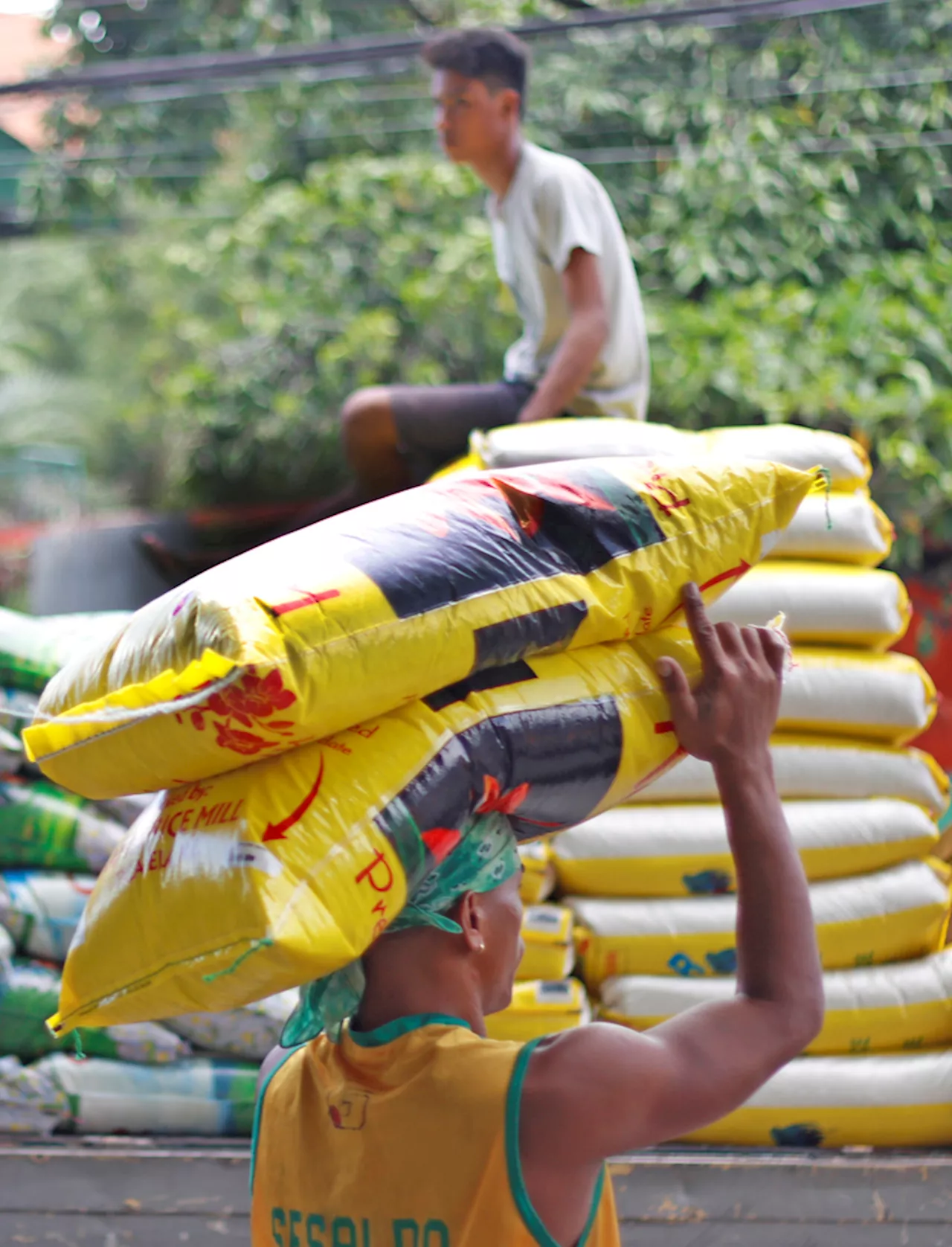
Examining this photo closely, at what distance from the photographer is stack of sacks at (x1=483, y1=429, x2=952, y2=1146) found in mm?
2125

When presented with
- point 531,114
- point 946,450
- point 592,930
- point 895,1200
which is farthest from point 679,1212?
point 531,114

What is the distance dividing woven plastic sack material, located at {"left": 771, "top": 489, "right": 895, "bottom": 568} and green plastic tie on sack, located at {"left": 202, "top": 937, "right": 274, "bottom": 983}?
64.3 inches

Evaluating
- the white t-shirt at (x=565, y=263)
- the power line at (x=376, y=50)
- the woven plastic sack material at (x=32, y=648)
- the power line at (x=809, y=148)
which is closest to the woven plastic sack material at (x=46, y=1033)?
the woven plastic sack material at (x=32, y=648)

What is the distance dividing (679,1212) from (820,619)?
3.46 feet

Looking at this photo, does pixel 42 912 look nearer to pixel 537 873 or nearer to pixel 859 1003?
pixel 537 873

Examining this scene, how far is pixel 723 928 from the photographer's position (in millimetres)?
2230

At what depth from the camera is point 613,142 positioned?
22.8 feet

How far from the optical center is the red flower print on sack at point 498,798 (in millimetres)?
1187

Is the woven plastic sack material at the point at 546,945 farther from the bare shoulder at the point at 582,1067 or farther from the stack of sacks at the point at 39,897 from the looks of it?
the bare shoulder at the point at 582,1067

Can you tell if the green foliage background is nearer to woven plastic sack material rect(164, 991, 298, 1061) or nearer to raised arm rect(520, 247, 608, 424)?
raised arm rect(520, 247, 608, 424)

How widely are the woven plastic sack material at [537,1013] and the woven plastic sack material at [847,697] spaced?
2.08ft

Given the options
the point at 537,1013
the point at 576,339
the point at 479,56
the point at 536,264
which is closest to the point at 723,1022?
the point at 537,1013

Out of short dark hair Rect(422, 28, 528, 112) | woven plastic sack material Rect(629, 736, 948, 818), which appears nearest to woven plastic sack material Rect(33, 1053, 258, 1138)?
woven plastic sack material Rect(629, 736, 948, 818)

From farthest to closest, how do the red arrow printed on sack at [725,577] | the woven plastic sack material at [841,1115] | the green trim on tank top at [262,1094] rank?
the woven plastic sack material at [841,1115]
the red arrow printed on sack at [725,577]
the green trim on tank top at [262,1094]
